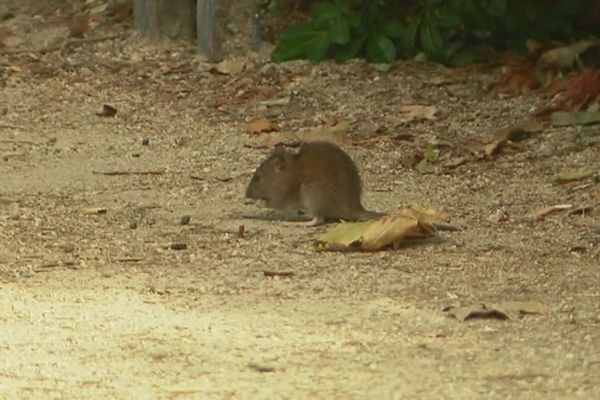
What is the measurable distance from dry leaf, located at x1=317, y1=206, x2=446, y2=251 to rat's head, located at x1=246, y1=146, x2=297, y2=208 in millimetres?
856

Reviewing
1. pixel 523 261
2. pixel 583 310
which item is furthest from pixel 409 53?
pixel 583 310

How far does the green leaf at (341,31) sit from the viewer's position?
12.6 meters

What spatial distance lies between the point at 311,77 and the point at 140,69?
1.45 m

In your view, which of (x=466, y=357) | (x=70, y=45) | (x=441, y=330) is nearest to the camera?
(x=466, y=357)

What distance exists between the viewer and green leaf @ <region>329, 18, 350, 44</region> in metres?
12.6

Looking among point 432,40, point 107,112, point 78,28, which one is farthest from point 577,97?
point 78,28

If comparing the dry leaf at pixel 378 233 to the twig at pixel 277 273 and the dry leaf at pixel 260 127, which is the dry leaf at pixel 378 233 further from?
the dry leaf at pixel 260 127

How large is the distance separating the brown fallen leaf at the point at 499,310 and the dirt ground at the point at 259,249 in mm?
44

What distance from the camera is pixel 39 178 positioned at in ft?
32.7

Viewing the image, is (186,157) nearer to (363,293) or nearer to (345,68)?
(345,68)

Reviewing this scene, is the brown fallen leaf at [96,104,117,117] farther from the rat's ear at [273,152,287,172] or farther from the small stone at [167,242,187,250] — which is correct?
the small stone at [167,242,187,250]

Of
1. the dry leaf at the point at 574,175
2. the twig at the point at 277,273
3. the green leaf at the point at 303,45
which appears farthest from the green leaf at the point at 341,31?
the twig at the point at 277,273

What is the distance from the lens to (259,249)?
7902 millimetres

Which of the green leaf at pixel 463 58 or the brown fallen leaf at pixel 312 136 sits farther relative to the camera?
the green leaf at pixel 463 58
